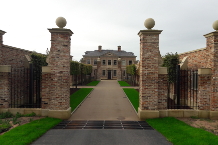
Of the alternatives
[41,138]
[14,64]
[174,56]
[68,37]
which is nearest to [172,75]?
[174,56]

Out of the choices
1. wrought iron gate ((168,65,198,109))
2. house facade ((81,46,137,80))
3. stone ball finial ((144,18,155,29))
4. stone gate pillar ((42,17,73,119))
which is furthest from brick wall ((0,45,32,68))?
house facade ((81,46,137,80))

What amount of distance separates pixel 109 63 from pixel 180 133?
42.7 m

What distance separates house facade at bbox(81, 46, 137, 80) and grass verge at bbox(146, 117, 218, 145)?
122ft

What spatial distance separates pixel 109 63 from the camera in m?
47.8

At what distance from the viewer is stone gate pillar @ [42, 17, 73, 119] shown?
706cm

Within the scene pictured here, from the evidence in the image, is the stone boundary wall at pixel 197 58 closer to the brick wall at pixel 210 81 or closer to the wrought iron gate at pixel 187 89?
the wrought iron gate at pixel 187 89

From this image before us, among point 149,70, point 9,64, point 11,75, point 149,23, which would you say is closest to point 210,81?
point 149,70

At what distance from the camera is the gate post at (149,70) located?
7.02m

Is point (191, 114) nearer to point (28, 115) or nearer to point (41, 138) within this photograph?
point (41, 138)

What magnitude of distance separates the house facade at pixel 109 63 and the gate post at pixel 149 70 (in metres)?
36.5

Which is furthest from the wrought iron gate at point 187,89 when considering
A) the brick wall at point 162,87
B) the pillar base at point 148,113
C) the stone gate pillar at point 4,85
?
the stone gate pillar at point 4,85

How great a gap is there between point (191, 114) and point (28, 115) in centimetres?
796

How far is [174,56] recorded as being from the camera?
37.4 feet

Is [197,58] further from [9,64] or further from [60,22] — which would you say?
[9,64]
